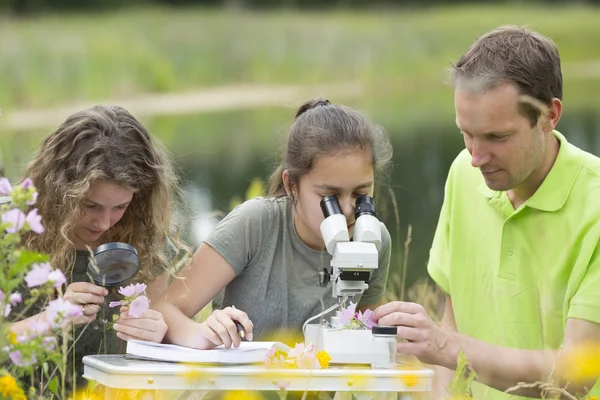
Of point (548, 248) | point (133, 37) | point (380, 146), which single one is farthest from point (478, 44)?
point (133, 37)

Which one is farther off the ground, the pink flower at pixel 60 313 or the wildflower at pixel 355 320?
the pink flower at pixel 60 313

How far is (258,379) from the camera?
2695 mm

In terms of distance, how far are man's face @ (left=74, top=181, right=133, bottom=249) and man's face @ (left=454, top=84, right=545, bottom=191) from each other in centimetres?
110

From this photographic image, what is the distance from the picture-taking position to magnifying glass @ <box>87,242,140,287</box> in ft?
9.73

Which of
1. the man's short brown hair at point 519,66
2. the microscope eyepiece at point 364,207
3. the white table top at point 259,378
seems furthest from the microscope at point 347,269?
the man's short brown hair at point 519,66

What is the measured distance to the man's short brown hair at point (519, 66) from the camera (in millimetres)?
3482

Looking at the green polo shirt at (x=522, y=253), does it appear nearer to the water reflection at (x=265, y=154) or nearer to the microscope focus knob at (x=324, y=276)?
the microscope focus knob at (x=324, y=276)

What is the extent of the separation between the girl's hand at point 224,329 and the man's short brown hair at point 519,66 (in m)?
1.10

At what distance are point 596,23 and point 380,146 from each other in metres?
23.2

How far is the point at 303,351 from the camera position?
2.83 m

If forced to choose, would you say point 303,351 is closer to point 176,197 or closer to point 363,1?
point 176,197

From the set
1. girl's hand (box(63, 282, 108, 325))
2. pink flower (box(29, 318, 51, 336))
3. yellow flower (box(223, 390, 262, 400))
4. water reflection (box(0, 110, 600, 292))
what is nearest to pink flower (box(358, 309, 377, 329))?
yellow flower (box(223, 390, 262, 400))

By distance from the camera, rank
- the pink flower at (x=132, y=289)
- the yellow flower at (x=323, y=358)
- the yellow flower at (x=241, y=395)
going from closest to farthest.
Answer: the yellow flower at (x=241, y=395), the yellow flower at (x=323, y=358), the pink flower at (x=132, y=289)

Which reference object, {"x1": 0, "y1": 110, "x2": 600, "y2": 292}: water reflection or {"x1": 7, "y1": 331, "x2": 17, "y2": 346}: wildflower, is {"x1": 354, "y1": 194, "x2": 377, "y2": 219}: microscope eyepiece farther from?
{"x1": 0, "y1": 110, "x2": 600, "y2": 292}: water reflection
